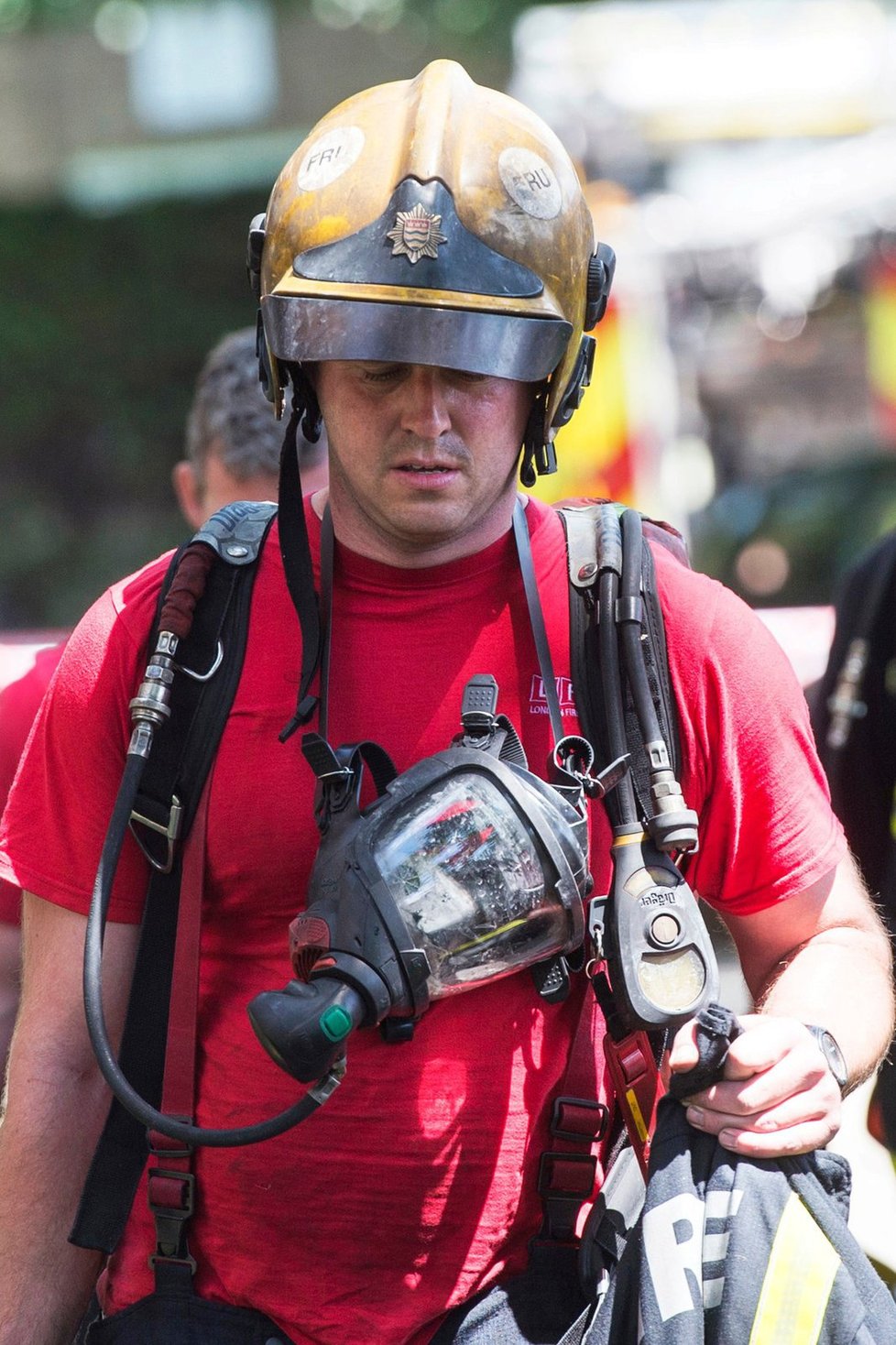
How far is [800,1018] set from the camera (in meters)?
2.20

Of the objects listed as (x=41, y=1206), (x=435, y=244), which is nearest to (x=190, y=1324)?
(x=41, y=1206)

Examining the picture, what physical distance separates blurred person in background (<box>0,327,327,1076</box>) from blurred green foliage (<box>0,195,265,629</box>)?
11.8m

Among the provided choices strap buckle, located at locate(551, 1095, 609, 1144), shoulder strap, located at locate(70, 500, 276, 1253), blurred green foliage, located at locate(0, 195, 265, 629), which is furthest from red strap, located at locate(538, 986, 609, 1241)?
blurred green foliage, located at locate(0, 195, 265, 629)

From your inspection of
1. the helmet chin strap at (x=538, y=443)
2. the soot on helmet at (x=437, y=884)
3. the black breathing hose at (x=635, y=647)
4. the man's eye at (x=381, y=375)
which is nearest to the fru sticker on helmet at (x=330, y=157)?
the man's eye at (x=381, y=375)

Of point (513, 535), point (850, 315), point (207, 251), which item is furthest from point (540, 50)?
point (513, 535)

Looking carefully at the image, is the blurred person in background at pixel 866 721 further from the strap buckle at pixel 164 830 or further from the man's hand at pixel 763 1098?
the strap buckle at pixel 164 830

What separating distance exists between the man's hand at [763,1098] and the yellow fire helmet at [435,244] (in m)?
0.84

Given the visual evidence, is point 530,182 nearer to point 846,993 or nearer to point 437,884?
point 437,884

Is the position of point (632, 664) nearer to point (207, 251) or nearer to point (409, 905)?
point (409, 905)

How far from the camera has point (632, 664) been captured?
2.20 metres

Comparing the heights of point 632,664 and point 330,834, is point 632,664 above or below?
above

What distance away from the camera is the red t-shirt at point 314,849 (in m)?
2.19

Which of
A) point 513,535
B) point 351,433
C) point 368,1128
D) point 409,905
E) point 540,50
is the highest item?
point 540,50

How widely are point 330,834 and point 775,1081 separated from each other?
2.01 feet
